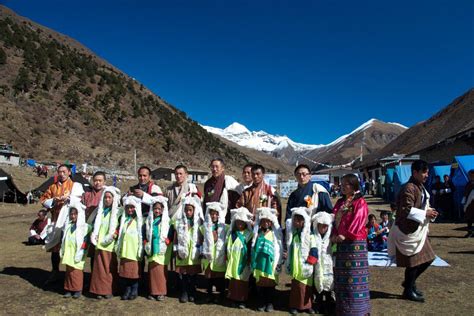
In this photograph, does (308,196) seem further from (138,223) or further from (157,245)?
(138,223)

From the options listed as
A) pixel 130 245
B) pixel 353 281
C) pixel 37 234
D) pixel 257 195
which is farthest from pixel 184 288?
pixel 37 234

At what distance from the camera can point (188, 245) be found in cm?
520

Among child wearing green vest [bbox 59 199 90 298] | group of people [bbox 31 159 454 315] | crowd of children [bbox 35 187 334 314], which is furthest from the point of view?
child wearing green vest [bbox 59 199 90 298]

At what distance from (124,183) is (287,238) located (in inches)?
1070

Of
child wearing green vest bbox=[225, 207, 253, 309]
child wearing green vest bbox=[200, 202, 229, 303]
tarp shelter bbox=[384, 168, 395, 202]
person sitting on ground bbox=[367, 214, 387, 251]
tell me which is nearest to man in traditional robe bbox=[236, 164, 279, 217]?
child wearing green vest bbox=[225, 207, 253, 309]

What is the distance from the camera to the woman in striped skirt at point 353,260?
4.29 metres

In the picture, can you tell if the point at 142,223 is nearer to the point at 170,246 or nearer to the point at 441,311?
the point at 170,246

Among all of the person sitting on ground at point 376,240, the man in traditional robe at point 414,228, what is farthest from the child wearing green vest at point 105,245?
the person sitting on ground at point 376,240

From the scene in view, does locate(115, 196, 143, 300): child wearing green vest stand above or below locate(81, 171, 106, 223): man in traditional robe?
below

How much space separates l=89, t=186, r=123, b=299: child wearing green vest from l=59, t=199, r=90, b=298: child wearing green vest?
0.66 ft

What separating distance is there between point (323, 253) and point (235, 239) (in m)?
1.21

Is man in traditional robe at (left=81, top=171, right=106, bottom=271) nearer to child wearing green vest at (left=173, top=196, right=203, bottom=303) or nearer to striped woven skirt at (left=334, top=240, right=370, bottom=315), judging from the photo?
child wearing green vest at (left=173, top=196, right=203, bottom=303)

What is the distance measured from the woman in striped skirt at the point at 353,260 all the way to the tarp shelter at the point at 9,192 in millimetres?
18311

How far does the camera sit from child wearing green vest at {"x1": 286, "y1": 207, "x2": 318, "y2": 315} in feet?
15.1
